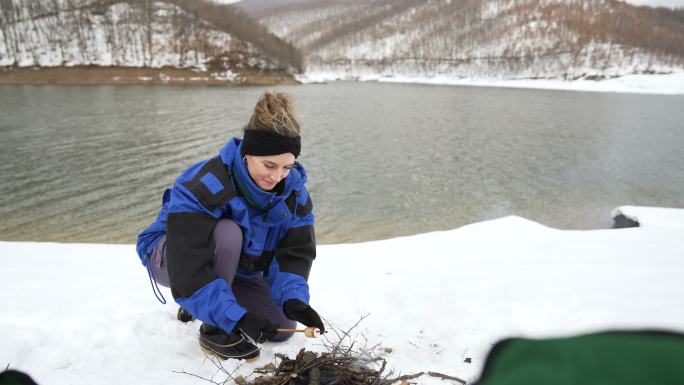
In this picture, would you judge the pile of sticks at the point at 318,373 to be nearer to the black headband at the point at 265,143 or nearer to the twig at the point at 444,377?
the twig at the point at 444,377

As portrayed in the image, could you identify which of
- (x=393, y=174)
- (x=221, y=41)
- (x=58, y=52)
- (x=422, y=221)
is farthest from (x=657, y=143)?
(x=58, y=52)

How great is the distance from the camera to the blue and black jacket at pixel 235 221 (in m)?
1.81

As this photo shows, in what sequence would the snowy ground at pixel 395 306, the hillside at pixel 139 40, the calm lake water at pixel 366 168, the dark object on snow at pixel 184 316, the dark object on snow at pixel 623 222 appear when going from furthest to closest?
the hillside at pixel 139 40 → the calm lake water at pixel 366 168 → the dark object on snow at pixel 623 222 → the dark object on snow at pixel 184 316 → the snowy ground at pixel 395 306

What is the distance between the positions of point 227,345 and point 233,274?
0.36 m

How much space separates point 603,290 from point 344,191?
23.3 ft

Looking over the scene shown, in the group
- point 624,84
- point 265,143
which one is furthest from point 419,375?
point 624,84

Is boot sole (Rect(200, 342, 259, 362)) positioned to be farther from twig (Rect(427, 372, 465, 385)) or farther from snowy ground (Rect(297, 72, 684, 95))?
snowy ground (Rect(297, 72, 684, 95))

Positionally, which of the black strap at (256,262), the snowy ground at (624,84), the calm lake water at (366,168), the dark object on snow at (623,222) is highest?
the snowy ground at (624,84)

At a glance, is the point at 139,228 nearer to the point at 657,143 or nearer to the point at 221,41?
the point at 657,143

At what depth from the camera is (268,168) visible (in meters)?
1.93

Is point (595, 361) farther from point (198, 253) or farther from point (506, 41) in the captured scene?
point (506, 41)

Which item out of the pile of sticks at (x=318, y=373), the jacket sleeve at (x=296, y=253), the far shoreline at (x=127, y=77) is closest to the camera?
the pile of sticks at (x=318, y=373)

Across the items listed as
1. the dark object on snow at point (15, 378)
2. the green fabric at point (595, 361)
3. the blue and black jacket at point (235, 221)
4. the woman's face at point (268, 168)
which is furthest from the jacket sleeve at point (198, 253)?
the green fabric at point (595, 361)

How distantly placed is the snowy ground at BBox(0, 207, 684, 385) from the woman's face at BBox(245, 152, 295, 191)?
0.96m
